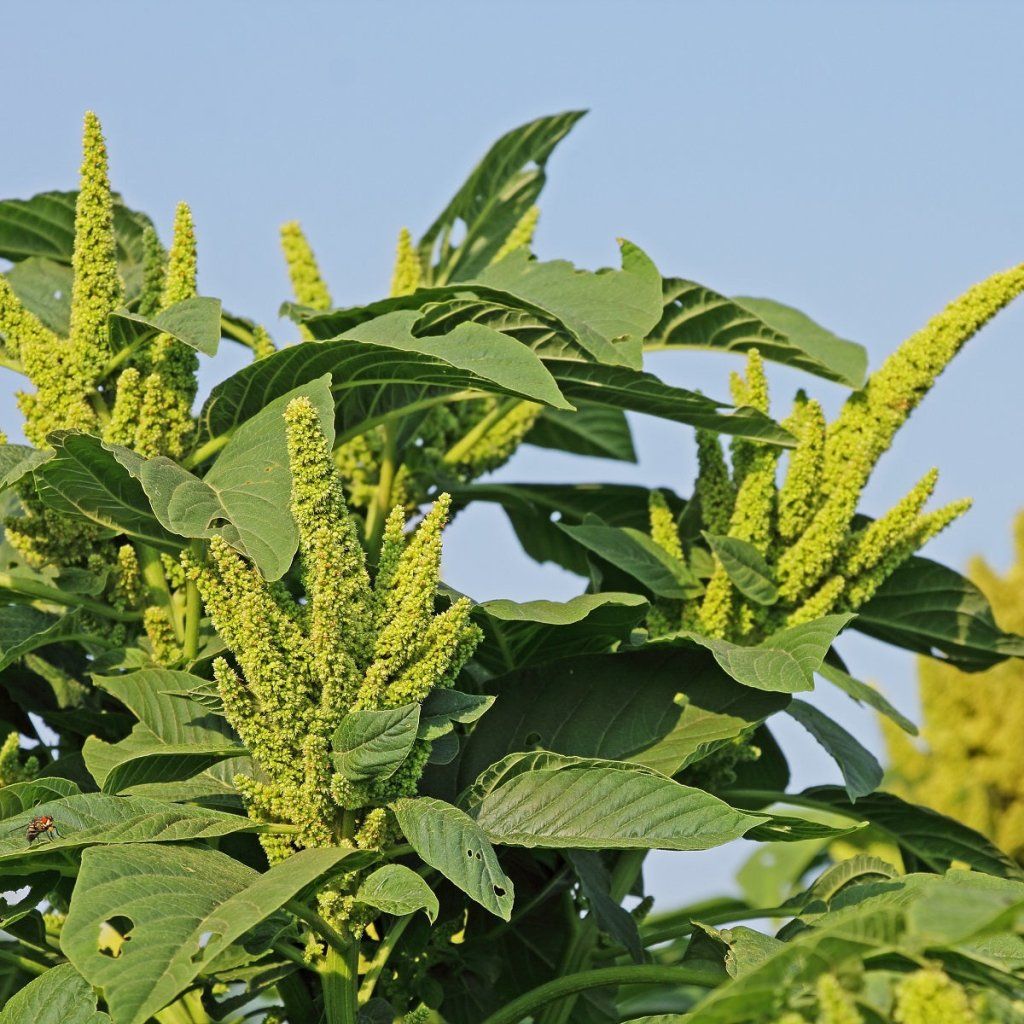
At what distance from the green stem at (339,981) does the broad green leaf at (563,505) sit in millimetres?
1161

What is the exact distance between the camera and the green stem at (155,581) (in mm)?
2393

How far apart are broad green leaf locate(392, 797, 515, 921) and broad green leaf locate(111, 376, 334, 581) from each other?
1.11 ft

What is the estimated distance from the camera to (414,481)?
2912 mm

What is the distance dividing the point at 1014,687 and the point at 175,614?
4.53 m

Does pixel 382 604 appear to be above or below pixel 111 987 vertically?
above

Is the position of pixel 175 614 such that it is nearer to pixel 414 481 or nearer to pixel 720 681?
pixel 414 481

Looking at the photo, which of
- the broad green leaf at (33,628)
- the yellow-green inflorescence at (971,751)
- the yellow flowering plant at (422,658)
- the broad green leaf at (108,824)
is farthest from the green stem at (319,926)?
the yellow-green inflorescence at (971,751)

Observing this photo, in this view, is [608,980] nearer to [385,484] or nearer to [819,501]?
[819,501]

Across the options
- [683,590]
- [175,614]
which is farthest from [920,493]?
[175,614]

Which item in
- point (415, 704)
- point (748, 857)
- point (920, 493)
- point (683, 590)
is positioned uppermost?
point (920, 493)

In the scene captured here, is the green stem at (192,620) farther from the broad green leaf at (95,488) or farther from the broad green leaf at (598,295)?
the broad green leaf at (598,295)

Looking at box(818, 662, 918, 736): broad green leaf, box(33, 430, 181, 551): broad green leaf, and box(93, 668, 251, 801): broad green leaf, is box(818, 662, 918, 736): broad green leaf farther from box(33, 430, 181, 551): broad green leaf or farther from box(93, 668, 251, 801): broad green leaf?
box(33, 430, 181, 551): broad green leaf

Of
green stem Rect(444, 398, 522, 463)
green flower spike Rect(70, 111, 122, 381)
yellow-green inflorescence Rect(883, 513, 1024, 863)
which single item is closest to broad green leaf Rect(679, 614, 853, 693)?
green stem Rect(444, 398, 522, 463)

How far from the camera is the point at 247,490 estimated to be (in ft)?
6.46
